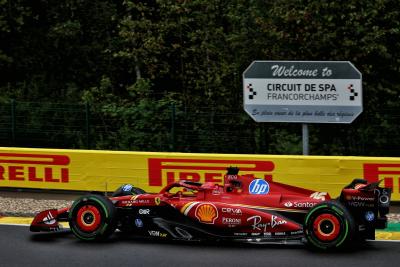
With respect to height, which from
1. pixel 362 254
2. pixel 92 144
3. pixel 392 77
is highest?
pixel 392 77

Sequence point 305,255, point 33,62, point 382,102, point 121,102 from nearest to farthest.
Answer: point 305,255, point 382,102, point 121,102, point 33,62

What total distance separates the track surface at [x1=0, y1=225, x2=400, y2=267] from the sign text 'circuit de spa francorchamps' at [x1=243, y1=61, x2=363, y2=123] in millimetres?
4735

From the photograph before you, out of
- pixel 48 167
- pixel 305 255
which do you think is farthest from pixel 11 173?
pixel 305 255

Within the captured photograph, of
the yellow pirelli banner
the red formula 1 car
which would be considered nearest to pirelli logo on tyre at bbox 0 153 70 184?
the yellow pirelli banner

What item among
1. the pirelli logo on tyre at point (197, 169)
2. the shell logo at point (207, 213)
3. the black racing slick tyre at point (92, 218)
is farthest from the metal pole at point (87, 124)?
the shell logo at point (207, 213)

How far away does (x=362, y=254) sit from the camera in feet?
36.0

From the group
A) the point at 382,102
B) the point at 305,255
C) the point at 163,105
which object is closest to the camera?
the point at 305,255

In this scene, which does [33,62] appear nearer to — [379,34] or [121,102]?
[121,102]

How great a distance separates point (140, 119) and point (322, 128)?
13.6ft

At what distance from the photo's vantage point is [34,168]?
15695 mm

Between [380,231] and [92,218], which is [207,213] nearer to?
[92,218]

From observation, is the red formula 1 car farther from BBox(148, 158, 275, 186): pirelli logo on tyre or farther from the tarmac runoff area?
BBox(148, 158, 275, 186): pirelli logo on tyre

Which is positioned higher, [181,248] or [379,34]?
[379,34]

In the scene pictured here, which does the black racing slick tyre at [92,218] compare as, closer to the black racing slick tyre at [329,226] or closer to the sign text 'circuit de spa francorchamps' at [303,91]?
the black racing slick tyre at [329,226]
